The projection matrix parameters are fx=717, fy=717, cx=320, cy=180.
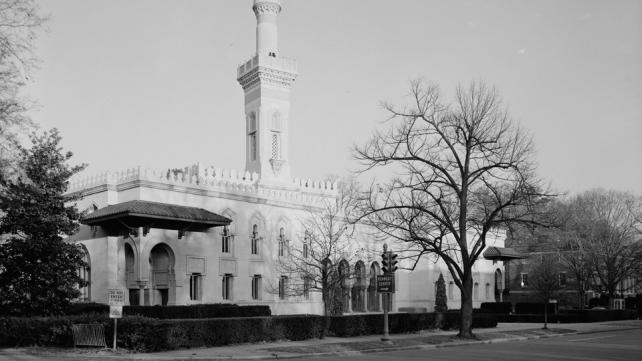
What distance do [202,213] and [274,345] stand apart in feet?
51.5

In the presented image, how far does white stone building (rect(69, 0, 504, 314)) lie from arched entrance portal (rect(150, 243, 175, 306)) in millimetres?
57

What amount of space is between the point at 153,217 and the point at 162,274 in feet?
15.7

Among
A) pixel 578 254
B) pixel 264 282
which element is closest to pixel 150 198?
pixel 264 282

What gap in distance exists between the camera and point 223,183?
Answer: 43844 mm

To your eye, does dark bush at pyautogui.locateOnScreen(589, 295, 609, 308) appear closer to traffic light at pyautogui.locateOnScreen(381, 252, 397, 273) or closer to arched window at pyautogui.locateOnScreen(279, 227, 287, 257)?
arched window at pyautogui.locateOnScreen(279, 227, 287, 257)

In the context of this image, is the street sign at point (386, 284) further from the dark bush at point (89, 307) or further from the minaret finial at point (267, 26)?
the minaret finial at point (267, 26)

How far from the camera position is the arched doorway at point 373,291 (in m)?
54.7

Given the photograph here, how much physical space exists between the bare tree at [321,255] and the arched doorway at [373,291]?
3.94 metres

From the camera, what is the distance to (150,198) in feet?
131

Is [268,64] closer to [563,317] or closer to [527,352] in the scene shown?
[563,317]

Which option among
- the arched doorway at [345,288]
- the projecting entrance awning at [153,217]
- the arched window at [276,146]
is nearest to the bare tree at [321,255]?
the arched doorway at [345,288]

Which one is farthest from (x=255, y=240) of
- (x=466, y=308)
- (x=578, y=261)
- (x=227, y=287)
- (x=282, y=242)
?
(x=578, y=261)

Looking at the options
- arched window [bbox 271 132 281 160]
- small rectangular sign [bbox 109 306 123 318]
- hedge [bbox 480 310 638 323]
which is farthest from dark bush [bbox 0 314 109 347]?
hedge [bbox 480 310 638 323]

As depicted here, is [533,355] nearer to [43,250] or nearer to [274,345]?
[274,345]
